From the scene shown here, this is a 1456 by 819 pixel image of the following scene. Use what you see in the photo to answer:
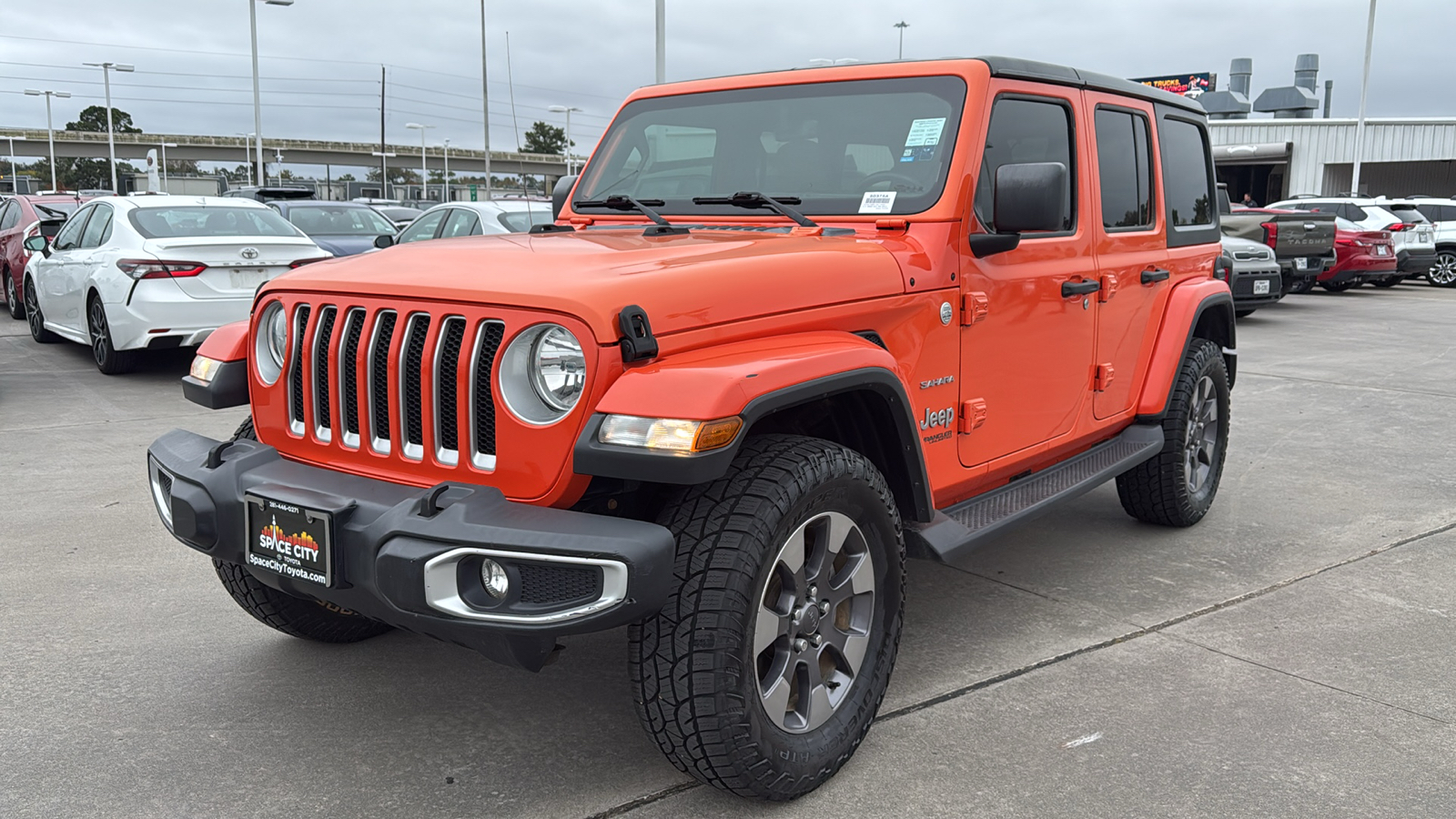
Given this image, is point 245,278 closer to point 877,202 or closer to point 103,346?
point 103,346

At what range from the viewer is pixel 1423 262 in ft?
67.4

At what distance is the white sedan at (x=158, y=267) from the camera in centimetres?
888

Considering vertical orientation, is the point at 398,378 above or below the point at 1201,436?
above

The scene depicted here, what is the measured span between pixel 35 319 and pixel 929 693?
11.3m

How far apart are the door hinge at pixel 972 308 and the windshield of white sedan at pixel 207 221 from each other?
7729 mm

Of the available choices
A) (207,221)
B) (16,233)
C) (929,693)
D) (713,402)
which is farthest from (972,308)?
(16,233)

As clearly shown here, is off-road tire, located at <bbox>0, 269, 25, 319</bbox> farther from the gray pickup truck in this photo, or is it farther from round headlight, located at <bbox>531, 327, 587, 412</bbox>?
the gray pickup truck

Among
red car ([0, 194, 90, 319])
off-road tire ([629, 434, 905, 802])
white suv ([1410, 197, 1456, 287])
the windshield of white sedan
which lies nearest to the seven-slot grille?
off-road tire ([629, 434, 905, 802])

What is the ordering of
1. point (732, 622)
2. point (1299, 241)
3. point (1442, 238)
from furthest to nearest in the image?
1. point (1442, 238)
2. point (1299, 241)
3. point (732, 622)

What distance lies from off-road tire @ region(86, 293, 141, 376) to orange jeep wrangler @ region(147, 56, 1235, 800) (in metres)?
6.70

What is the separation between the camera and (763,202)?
12.5ft

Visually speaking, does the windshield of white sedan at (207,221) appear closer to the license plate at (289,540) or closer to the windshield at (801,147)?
the windshield at (801,147)

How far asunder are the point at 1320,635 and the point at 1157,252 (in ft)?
5.46

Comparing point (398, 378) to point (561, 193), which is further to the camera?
point (561, 193)
